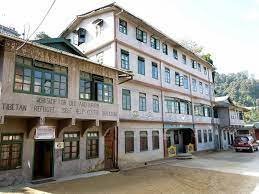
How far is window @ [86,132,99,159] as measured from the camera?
1547 cm

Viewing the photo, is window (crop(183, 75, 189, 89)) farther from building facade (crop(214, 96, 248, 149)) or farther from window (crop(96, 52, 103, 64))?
window (crop(96, 52, 103, 64))

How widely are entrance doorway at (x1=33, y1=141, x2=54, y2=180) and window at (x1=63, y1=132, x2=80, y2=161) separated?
0.84m

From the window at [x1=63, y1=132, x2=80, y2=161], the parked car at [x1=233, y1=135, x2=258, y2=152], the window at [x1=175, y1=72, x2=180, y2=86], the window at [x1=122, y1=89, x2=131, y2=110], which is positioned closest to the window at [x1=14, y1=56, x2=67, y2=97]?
the window at [x1=63, y1=132, x2=80, y2=161]

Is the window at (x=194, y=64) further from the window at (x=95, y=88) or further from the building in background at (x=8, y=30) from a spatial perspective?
the building in background at (x=8, y=30)

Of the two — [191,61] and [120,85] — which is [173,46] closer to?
[191,61]

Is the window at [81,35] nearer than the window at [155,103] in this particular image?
Yes

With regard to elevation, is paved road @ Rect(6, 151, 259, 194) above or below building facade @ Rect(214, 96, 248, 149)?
below

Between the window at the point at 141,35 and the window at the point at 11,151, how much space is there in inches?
516

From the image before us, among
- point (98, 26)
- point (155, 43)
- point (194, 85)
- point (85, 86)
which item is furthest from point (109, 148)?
point (194, 85)

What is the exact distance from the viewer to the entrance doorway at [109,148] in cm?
1681

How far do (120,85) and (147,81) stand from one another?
3.78 meters

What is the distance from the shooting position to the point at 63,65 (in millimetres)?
13461

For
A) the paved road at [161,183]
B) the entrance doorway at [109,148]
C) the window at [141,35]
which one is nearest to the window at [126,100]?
the entrance doorway at [109,148]

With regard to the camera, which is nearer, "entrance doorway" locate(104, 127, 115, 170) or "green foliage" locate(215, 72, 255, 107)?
"entrance doorway" locate(104, 127, 115, 170)
